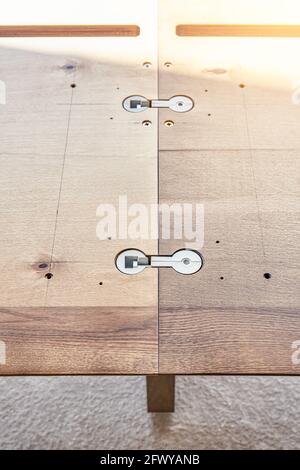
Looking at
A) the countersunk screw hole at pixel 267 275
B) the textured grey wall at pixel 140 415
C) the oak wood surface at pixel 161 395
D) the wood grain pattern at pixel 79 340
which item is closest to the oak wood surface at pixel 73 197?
the wood grain pattern at pixel 79 340

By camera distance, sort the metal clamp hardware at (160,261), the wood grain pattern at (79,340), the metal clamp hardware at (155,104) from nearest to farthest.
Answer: the wood grain pattern at (79,340) → the metal clamp hardware at (160,261) → the metal clamp hardware at (155,104)

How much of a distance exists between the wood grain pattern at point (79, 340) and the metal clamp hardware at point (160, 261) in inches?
3.2

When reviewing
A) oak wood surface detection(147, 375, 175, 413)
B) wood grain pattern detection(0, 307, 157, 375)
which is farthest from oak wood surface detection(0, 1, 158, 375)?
oak wood surface detection(147, 375, 175, 413)

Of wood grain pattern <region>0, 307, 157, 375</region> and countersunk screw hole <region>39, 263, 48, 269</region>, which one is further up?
countersunk screw hole <region>39, 263, 48, 269</region>

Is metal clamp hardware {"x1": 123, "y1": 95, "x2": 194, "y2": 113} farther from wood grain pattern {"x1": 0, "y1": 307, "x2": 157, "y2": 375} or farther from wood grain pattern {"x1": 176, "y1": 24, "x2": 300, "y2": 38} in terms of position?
wood grain pattern {"x1": 0, "y1": 307, "x2": 157, "y2": 375}

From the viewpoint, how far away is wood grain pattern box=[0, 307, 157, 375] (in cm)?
79

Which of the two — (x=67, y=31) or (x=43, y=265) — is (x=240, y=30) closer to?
(x=67, y=31)

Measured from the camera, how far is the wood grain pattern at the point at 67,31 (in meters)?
1.30

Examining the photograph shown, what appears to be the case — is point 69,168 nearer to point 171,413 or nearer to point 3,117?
point 3,117

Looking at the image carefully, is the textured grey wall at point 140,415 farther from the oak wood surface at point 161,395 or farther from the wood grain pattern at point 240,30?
the wood grain pattern at point 240,30

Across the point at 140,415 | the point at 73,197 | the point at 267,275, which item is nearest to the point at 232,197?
the point at 267,275

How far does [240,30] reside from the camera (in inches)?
51.4

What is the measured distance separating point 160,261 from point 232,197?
0.64 ft

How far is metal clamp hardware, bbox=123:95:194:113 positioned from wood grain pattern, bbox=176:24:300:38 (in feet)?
0.84
